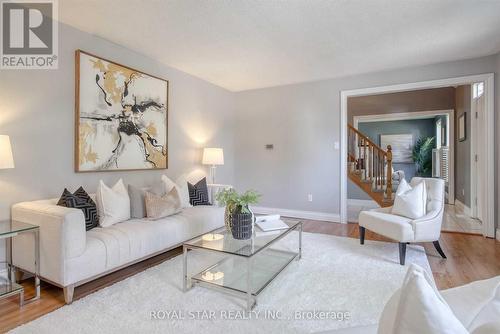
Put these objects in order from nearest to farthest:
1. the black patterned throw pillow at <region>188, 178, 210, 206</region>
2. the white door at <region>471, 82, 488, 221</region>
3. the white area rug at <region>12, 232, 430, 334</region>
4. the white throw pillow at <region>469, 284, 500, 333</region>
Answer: the white throw pillow at <region>469, 284, 500, 333</region> < the white area rug at <region>12, 232, 430, 334</region> < the black patterned throw pillow at <region>188, 178, 210, 206</region> < the white door at <region>471, 82, 488, 221</region>

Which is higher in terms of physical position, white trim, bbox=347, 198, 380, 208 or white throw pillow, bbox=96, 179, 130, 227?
white throw pillow, bbox=96, 179, 130, 227

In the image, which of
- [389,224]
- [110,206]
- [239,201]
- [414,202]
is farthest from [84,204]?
[414,202]

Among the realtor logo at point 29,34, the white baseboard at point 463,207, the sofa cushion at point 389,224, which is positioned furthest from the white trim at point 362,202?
the realtor logo at point 29,34

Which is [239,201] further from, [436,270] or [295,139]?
[295,139]

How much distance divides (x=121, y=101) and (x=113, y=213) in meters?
1.43

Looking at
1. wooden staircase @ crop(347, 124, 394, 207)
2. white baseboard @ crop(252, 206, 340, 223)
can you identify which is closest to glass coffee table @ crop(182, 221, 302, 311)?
white baseboard @ crop(252, 206, 340, 223)

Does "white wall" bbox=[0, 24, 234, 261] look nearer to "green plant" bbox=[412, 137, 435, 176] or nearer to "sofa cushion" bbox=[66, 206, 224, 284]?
"sofa cushion" bbox=[66, 206, 224, 284]

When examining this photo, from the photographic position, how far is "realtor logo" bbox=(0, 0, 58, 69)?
95.3 inches

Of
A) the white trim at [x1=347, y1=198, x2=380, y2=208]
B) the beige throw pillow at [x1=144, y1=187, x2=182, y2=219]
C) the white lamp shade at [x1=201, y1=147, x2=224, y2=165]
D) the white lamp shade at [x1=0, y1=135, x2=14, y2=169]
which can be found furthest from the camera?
the white trim at [x1=347, y1=198, x2=380, y2=208]

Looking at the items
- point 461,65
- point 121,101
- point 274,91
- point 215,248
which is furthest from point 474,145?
point 121,101

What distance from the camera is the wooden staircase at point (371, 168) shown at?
5.01 metres

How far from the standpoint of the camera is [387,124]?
320 inches

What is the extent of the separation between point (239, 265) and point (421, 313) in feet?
7.05

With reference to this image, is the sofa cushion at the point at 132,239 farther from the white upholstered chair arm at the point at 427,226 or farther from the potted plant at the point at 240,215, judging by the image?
the white upholstered chair arm at the point at 427,226
